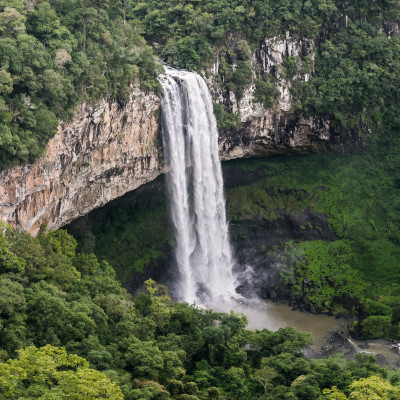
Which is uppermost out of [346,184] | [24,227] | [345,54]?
[345,54]

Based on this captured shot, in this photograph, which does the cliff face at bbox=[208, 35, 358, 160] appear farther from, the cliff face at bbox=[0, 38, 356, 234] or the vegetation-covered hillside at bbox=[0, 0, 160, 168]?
the vegetation-covered hillside at bbox=[0, 0, 160, 168]

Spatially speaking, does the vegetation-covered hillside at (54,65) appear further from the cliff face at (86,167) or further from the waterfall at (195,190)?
the waterfall at (195,190)

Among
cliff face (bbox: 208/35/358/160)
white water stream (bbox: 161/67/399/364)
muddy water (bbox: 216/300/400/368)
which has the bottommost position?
muddy water (bbox: 216/300/400/368)

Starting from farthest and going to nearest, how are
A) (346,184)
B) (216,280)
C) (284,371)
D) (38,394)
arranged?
(346,184) → (216,280) → (284,371) → (38,394)

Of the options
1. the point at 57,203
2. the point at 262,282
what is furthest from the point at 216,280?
the point at 57,203

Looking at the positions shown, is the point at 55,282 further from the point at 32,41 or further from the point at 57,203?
the point at 32,41

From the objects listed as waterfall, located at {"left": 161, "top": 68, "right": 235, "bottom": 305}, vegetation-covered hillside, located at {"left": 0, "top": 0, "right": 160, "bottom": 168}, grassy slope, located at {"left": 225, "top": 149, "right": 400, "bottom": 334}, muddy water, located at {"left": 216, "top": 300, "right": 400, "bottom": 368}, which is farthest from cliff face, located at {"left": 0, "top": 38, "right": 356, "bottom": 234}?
muddy water, located at {"left": 216, "top": 300, "right": 400, "bottom": 368}

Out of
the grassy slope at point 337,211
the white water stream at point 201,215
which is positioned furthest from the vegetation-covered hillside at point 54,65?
the grassy slope at point 337,211
